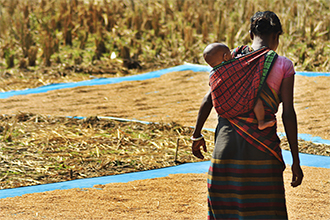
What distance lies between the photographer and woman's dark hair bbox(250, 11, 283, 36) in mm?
1994

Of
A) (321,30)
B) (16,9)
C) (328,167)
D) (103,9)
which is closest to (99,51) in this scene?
(103,9)

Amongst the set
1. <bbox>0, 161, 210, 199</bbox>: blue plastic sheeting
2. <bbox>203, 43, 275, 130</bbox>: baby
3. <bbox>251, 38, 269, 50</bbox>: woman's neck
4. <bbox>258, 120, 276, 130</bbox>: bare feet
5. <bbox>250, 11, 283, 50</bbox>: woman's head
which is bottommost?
<bbox>0, 161, 210, 199</bbox>: blue plastic sheeting

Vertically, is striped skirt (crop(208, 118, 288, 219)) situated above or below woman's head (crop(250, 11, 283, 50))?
below

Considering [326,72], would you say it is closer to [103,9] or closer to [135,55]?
[135,55]

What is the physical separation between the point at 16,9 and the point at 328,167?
1008 cm

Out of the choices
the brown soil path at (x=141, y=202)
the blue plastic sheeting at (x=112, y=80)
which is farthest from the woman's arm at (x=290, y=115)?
the blue plastic sheeting at (x=112, y=80)

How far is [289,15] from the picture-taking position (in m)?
10.9

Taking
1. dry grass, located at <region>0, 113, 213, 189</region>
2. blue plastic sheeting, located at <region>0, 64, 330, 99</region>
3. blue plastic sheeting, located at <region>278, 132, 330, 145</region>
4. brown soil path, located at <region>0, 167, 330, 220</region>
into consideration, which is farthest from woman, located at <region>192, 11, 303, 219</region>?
blue plastic sheeting, located at <region>0, 64, 330, 99</region>

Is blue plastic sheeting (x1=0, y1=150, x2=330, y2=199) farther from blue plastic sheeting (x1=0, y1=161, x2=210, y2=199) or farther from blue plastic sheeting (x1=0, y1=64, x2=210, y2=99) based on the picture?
blue plastic sheeting (x1=0, y1=64, x2=210, y2=99)

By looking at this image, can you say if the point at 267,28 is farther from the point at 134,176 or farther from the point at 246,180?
the point at 134,176

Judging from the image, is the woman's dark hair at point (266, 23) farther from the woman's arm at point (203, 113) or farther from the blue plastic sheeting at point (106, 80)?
the blue plastic sheeting at point (106, 80)

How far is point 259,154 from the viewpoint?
6.45ft

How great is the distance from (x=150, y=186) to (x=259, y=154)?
183 cm

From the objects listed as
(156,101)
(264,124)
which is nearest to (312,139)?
(156,101)
